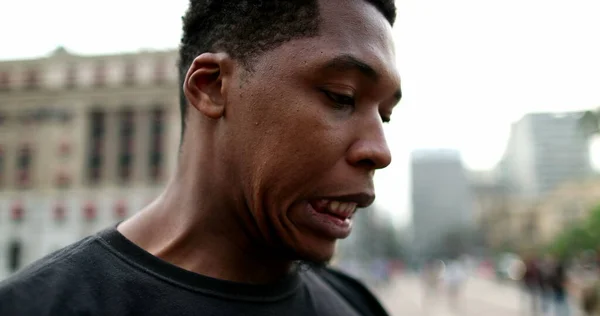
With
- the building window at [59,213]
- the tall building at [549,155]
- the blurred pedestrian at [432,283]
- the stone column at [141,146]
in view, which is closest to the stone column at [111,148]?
the stone column at [141,146]

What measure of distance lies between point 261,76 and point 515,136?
171484mm

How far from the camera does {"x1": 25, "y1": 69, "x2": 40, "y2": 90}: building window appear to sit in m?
43.1

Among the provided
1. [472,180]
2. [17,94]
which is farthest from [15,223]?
[472,180]

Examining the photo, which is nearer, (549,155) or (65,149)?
(65,149)

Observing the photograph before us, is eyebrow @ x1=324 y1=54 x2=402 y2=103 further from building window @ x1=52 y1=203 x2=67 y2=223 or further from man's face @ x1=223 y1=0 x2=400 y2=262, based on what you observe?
building window @ x1=52 y1=203 x2=67 y2=223

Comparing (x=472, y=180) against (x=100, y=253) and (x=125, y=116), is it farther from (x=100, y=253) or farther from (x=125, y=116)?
(x=100, y=253)

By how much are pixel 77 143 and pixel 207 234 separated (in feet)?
143

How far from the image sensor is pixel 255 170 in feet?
4.44

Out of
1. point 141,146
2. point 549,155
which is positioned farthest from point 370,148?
point 549,155

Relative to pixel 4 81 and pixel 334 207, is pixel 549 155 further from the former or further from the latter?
pixel 334 207

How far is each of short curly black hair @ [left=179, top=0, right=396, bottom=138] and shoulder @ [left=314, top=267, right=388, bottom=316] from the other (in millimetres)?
837

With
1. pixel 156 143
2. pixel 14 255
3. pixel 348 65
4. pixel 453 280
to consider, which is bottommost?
pixel 14 255

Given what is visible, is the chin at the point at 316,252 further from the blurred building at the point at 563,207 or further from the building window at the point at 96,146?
the blurred building at the point at 563,207

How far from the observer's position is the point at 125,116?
4344 cm
